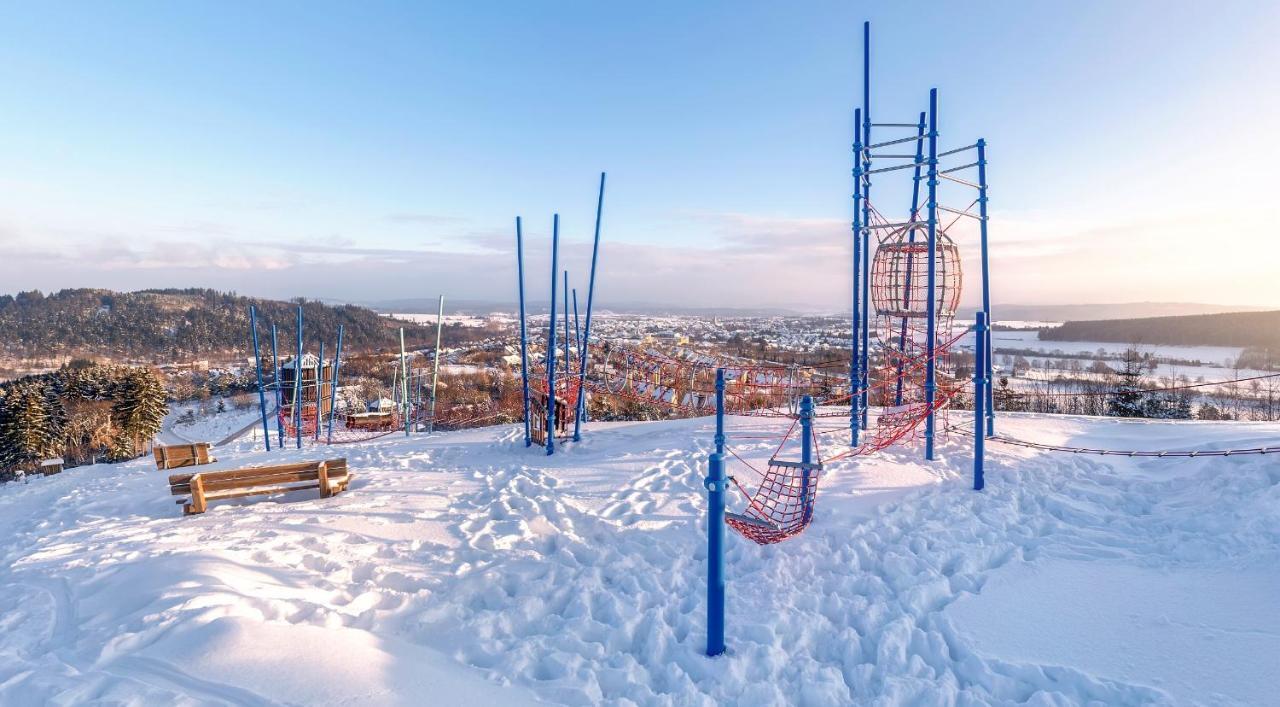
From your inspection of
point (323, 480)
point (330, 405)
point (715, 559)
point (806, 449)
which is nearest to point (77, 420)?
point (330, 405)

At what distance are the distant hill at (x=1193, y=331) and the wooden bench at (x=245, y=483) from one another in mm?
76378

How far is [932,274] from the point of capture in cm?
876

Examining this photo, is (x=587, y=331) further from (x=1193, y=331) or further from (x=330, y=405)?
(x=1193, y=331)

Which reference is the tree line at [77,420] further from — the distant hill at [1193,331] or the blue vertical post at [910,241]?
the distant hill at [1193,331]

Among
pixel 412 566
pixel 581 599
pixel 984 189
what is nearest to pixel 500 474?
pixel 412 566

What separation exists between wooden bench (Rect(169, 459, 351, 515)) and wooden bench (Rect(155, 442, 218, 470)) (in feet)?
21.0

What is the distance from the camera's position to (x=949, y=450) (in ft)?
31.2

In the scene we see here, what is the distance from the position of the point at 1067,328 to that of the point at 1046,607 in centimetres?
10469

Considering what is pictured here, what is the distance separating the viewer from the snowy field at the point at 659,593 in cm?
364

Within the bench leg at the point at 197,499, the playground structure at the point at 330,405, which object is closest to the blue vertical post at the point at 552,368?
the bench leg at the point at 197,499

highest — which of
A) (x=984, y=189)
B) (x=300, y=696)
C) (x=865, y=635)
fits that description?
(x=984, y=189)

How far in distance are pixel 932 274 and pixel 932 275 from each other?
22mm

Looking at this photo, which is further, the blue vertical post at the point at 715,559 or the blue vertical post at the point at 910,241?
→ the blue vertical post at the point at 910,241

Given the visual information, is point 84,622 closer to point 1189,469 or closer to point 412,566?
point 412,566
